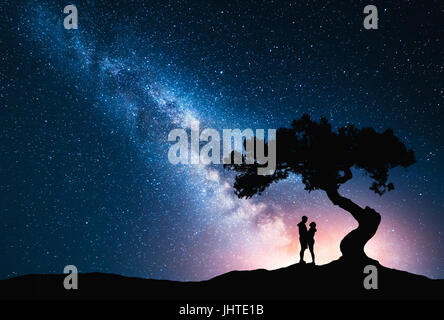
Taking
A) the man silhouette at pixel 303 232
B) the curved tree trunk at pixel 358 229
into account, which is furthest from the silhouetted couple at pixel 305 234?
the curved tree trunk at pixel 358 229

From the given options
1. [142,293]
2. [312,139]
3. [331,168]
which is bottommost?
[142,293]

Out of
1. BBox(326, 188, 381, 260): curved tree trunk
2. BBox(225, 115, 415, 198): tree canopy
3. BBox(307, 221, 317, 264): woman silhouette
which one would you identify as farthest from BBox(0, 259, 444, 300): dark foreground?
BBox(225, 115, 415, 198): tree canopy

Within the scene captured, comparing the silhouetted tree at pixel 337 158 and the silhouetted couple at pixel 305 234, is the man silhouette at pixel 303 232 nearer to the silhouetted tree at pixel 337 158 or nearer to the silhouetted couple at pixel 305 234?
the silhouetted couple at pixel 305 234

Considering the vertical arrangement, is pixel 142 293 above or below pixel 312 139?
below

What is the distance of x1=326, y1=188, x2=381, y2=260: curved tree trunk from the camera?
14.7m

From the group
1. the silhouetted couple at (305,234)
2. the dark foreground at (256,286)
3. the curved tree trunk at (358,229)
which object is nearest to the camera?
the dark foreground at (256,286)

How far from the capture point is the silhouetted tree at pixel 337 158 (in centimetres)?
1526

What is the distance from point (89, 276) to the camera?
14422 millimetres

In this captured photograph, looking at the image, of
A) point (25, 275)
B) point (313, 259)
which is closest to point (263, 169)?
point (313, 259)

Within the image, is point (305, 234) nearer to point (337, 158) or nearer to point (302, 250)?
point (302, 250)

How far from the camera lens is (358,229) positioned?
49.0 ft

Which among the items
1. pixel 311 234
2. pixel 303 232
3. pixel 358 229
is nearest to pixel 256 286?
pixel 303 232
